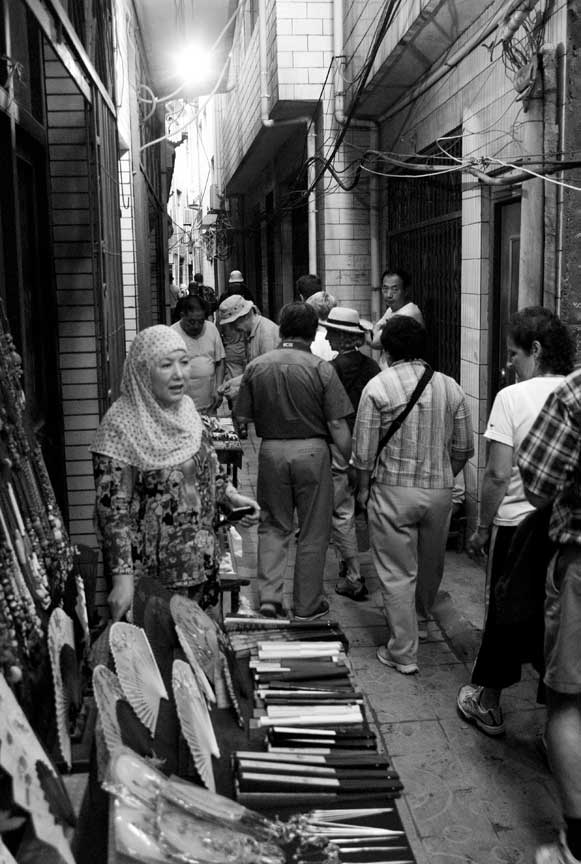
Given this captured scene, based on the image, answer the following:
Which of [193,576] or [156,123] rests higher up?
[156,123]

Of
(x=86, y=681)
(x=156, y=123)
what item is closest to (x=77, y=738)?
(x=86, y=681)

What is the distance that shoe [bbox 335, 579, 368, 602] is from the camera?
5926 mm

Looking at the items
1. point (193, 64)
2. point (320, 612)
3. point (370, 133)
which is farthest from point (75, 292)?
point (193, 64)

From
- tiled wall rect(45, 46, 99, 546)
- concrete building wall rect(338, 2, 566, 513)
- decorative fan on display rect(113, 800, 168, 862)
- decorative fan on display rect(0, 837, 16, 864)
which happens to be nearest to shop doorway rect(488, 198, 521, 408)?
concrete building wall rect(338, 2, 566, 513)

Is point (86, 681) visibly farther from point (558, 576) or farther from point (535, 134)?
point (535, 134)

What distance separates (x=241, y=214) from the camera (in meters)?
22.3

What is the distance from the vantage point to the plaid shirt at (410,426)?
4.67m

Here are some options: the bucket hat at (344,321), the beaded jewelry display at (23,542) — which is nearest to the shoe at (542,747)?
the beaded jewelry display at (23,542)

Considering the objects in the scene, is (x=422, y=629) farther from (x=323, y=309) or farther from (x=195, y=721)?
(x=195, y=721)

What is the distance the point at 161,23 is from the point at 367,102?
4.03 m

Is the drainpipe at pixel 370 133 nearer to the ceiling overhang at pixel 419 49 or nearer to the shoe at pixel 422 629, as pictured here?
the ceiling overhang at pixel 419 49

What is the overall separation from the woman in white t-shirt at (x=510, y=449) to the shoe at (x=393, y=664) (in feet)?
2.15

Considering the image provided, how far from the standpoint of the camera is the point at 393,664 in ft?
15.9

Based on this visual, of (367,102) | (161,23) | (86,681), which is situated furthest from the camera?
(161,23)
